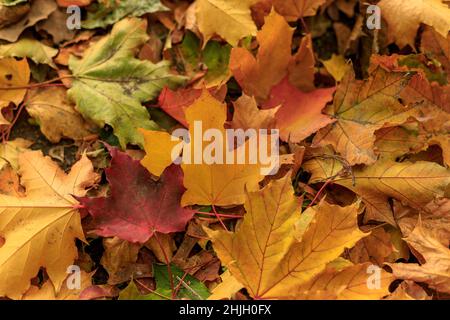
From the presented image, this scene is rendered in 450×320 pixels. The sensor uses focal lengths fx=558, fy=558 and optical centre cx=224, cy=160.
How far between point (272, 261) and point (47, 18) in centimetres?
76

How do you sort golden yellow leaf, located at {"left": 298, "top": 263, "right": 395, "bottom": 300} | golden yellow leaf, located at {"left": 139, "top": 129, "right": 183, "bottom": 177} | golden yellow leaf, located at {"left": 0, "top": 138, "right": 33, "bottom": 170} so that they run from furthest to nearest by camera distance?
1. golden yellow leaf, located at {"left": 0, "top": 138, "right": 33, "bottom": 170}
2. golden yellow leaf, located at {"left": 139, "top": 129, "right": 183, "bottom": 177}
3. golden yellow leaf, located at {"left": 298, "top": 263, "right": 395, "bottom": 300}

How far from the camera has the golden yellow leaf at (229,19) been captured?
1.16 meters

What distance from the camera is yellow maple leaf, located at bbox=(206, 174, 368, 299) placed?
904 mm

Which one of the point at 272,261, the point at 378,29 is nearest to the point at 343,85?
the point at 378,29

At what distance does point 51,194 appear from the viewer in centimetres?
102

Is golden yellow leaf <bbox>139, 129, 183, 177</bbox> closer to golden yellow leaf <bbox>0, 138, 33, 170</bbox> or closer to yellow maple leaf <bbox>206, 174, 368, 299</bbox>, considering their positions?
yellow maple leaf <bbox>206, 174, 368, 299</bbox>

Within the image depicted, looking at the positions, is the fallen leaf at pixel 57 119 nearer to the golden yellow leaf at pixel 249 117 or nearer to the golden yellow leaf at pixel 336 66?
the golden yellow leaf at pixel 249 117

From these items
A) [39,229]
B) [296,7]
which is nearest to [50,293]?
[39,229]

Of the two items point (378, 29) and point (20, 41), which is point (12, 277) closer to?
point (20, 41)

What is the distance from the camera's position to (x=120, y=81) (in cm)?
118

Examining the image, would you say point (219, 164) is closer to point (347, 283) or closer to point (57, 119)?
point (347, 283)

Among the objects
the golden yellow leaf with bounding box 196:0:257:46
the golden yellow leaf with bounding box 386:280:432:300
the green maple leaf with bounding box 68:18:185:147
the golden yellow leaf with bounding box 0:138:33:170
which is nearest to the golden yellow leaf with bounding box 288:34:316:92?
the golden yellow leaf with bounding box 196:0:257:46

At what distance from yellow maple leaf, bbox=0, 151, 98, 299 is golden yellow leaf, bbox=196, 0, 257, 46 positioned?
0.42m

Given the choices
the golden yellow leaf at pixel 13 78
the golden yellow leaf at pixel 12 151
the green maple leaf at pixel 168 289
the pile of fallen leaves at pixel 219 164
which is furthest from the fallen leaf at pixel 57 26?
the green maple leaf at pixel 168 289
